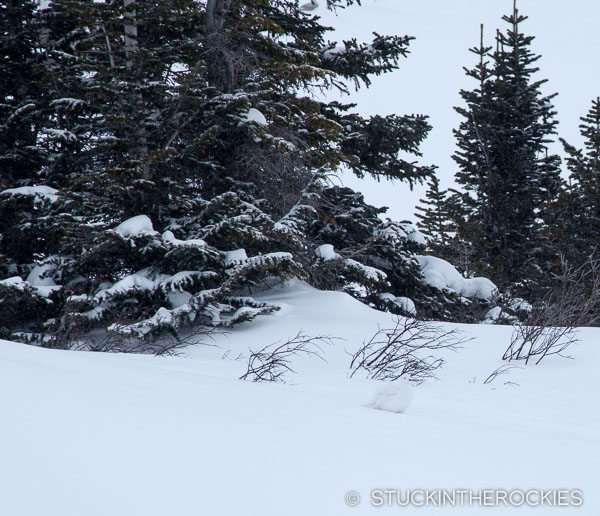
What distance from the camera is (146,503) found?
6.00ft

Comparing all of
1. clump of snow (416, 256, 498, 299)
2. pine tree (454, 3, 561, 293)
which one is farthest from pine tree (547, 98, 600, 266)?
clump of snow (416, 256, 498, 299)

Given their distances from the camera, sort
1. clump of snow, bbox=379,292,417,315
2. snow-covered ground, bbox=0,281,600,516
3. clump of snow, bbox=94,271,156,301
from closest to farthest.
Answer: snow-covered ground, bbox=0,281,600,516, clump of snow, bbox=94,271,156,301, clump of snow, bbox=379,292,417,315

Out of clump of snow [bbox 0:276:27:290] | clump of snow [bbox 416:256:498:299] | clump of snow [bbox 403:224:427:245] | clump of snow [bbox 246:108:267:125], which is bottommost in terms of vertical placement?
clump of snow [bbox 0:276:27:290]

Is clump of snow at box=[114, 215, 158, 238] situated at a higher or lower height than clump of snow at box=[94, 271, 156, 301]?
higher

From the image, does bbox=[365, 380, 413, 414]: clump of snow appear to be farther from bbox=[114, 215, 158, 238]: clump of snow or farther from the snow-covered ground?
bbox=[114, 215, 158, 238]: clump of snow

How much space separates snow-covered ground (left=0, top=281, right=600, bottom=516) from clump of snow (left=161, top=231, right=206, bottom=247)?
467 cm

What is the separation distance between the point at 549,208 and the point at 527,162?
2549 mm

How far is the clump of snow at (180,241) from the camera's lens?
9.24m

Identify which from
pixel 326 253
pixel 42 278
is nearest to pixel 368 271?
pixel 326 253

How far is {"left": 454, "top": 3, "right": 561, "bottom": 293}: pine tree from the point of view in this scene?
20750 mm

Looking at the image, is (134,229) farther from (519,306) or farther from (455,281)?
(519,306)

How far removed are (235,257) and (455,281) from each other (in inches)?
232

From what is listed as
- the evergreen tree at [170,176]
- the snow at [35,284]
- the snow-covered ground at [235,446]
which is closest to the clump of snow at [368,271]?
the evergreen tree at [170,176]

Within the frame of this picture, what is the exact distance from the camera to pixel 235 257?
977 cm
